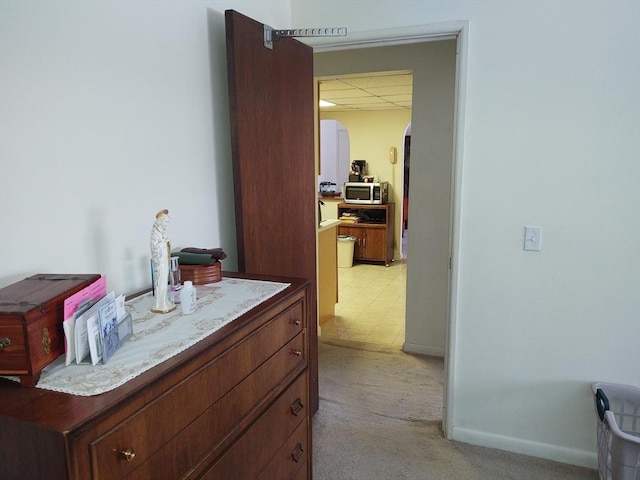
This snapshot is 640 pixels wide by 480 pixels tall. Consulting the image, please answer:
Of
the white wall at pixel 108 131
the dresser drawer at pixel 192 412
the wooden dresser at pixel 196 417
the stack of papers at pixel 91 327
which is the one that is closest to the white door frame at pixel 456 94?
the white wall at pixel 108 131

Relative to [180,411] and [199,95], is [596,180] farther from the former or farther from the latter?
[180,411]

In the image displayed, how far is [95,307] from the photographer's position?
3.35 feet

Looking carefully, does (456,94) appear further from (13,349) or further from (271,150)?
(13,349)

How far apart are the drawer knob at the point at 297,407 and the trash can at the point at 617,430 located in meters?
1.25

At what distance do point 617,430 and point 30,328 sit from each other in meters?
2.05

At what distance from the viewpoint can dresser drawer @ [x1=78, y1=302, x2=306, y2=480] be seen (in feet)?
2.89

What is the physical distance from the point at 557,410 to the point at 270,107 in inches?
79.9

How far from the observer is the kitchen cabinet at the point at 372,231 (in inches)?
263

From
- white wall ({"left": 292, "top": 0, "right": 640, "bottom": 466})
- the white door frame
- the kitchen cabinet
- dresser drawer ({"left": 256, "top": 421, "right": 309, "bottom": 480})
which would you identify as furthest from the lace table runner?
the kitchen cabinet

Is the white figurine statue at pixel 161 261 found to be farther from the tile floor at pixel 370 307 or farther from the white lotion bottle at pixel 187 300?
the tile floor at pixel 370 307

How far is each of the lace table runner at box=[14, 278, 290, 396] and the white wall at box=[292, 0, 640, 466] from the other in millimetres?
1215

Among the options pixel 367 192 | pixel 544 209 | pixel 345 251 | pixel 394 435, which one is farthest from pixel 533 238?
pixel 367 192

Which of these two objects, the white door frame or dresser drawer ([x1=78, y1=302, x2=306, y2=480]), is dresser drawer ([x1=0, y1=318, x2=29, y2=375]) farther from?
the white door frame

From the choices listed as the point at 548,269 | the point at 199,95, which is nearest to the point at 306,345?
the point at 199,95
